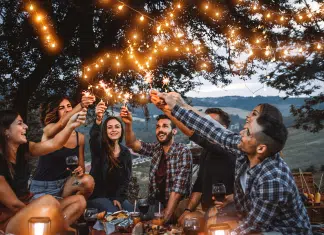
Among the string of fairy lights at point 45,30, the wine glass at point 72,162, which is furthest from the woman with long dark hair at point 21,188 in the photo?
the string of fairy lights at point 45,30

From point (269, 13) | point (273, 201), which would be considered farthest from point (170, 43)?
point (273, 201)

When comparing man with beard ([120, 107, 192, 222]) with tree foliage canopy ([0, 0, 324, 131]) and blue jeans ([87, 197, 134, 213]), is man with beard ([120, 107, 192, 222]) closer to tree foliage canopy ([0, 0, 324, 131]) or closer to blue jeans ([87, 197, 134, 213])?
blue jeans ([87, 197, 134, 213])

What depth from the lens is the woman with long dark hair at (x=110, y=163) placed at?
17.2ft

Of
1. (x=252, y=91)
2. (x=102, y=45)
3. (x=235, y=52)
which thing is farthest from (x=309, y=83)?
(x=102, y=45)

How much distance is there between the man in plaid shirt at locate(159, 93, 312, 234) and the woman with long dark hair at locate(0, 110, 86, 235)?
1.62 m

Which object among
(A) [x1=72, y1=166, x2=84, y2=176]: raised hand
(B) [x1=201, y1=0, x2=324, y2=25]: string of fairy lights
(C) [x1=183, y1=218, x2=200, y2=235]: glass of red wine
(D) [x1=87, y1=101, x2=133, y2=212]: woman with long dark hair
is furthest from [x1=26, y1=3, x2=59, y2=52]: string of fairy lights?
(C) [x1=183, y1=218, x2=200, y2=235]: glass of red wine

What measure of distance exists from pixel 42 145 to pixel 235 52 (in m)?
6.81

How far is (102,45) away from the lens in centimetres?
845

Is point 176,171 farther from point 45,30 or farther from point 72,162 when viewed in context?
point 45,30

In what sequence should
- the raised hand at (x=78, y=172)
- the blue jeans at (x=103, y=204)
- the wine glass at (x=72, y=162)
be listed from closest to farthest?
the wine glass at (x=72, y=162) → the raised hand at (x=78, y=172) → the blue jeans at (x=103, y=204)

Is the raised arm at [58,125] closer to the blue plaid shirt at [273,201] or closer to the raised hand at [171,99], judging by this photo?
the raised hand at [171,99]

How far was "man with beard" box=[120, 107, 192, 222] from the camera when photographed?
4.93 meters

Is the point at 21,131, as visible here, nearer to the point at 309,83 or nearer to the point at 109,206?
the point at 109,206

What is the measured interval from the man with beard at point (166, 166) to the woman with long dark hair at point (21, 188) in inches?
43.1
